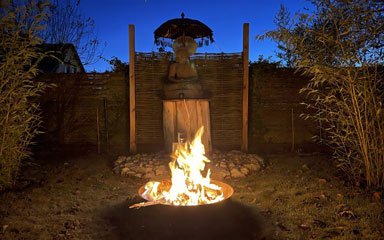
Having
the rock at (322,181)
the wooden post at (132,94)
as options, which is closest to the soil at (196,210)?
the rock at (322,181)

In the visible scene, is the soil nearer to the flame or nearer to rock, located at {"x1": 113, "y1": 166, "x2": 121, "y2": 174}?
rock, located at {"x1": 113, "y1": 166, "x2": 121, "y2": 174}

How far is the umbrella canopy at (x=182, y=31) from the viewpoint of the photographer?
21.0 feet

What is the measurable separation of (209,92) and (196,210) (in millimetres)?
4350

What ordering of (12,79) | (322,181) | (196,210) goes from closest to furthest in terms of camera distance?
(196,210)
(12,79)
(322,181)

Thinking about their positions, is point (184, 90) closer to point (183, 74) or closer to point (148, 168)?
point (183, 74)

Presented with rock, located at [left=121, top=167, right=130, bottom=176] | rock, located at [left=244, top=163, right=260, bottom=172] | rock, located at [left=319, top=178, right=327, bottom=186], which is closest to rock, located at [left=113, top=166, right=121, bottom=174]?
rock, located at [left=121, top=167, right=130, bottom=176]

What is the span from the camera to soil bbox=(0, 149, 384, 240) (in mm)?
3137

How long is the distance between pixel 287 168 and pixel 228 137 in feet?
5.75

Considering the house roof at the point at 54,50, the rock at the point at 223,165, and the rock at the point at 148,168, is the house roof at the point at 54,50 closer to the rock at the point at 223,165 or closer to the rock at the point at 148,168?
the rock at the point at 148,168

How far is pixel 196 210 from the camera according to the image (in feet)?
9.86

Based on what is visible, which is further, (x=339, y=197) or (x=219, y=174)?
(x=219, y=174)

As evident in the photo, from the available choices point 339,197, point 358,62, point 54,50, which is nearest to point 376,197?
point 339,197

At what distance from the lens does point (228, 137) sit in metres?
7.21

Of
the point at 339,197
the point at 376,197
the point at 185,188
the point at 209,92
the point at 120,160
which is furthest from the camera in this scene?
the point at 209,92
